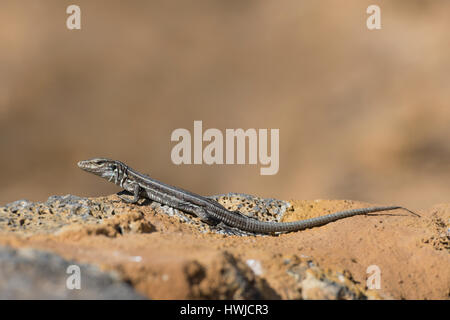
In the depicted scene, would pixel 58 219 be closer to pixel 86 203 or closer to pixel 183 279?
pixel 86 203

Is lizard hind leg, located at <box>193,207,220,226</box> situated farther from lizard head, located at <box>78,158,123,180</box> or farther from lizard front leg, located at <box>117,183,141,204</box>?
lizard head, located at <box>78,158,123,180</box>

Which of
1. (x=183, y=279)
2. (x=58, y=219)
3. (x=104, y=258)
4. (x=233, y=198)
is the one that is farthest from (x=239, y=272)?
(x=233, y=198)

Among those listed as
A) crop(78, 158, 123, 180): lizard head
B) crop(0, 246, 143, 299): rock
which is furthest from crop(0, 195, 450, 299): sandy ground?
crop(78, 158, 123, 180): lizard head

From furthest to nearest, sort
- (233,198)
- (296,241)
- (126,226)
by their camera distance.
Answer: (233,198) → (296,241) → (126,226)

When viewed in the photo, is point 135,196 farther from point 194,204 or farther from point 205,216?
point 205,216

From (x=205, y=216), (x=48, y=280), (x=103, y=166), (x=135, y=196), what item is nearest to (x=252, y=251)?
(x=205, y=216)
